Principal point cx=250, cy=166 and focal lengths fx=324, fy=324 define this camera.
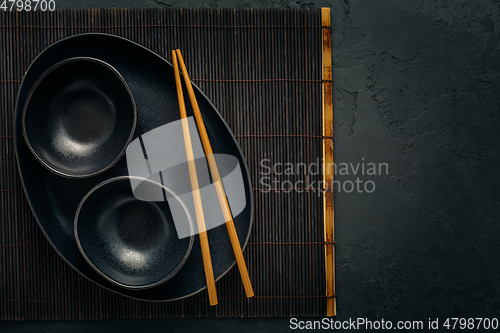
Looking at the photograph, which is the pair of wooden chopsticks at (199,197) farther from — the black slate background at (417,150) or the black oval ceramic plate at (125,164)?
the black slate background at (417,150)

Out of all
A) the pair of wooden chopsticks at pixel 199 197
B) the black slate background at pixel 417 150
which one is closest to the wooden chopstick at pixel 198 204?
the pair of wooden chopsticks at pixel 199 197

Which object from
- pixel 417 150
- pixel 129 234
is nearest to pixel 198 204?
pixel 129 234

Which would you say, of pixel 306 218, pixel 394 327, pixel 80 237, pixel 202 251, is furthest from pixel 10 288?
pixel 394 327

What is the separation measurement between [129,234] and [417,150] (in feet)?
2.55

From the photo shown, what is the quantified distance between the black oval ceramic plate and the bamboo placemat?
0.17 feet

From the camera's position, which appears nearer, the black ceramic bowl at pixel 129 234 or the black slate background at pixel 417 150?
the black ceramic bowl at pixel 129 234

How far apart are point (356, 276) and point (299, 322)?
0.19m

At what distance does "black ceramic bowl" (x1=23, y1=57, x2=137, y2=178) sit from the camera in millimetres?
771

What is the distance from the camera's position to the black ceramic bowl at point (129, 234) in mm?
744

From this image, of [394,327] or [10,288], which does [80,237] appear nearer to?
[10,288]

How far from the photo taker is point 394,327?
86 centimetres

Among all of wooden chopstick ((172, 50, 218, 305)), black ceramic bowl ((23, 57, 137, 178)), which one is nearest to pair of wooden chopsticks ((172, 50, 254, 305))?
wooden chopstick ((172, 50, 218, 305))

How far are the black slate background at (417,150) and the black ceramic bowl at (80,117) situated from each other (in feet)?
0.72

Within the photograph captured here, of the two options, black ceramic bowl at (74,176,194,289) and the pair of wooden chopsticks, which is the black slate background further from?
black ceramic bowl at (74,176,194,289)
